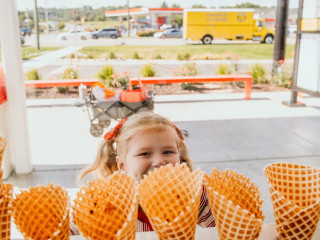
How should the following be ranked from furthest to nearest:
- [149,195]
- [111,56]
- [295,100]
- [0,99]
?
[111,56], [295,100], [0,99], [149,195]

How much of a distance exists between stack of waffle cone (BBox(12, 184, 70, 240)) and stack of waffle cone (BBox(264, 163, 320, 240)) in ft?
1.21

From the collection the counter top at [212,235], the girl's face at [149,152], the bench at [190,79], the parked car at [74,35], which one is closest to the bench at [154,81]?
the bench at [190,79]

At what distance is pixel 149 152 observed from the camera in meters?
1.42

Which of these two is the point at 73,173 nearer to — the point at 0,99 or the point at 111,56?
the point at 0,99

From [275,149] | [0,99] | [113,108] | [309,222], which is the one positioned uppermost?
[309,222]

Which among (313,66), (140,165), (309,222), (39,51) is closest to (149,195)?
(309,222)

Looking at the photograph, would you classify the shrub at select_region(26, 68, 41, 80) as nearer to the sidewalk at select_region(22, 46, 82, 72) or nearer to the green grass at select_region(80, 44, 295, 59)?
the sidewalk at select_region(22, 46, 82, 72)

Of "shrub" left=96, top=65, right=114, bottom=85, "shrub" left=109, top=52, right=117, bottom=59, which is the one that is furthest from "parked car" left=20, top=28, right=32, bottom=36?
"shrub" left=109, top=52, right=117, bottom=59

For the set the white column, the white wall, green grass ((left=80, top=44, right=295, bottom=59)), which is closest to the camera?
the white column

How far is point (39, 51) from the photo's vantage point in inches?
323

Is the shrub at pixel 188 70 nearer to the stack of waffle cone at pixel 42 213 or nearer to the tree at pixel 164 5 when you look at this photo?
the tree at pixel 164 5

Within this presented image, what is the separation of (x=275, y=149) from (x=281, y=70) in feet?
15.9

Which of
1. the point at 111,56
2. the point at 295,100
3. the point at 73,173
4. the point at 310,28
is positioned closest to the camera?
the point at 73,173

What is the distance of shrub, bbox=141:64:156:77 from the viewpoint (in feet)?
28.3
